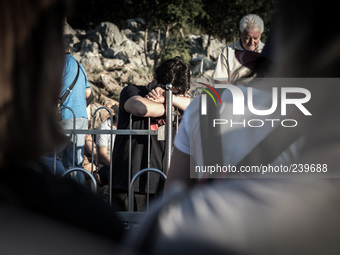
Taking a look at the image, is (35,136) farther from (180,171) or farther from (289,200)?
(180,171)

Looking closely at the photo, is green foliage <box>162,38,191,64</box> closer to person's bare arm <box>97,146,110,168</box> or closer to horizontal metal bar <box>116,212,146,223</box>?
person's bare arm <box>97,146,110,168</box>

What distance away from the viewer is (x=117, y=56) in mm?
23531

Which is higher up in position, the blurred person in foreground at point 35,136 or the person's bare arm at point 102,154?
the person's bare arm at point 102,154

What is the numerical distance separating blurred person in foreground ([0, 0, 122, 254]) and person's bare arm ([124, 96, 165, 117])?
351 centimetres

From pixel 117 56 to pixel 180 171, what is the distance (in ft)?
72.8

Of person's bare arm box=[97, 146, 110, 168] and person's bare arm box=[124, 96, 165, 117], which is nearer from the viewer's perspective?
person's bare arm box=[124, 96, 165, 117]

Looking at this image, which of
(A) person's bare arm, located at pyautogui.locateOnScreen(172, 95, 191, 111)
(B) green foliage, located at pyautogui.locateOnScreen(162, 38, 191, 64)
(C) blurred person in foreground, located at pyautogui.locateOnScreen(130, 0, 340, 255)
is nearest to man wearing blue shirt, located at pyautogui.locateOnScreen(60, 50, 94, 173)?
(A) person's bare arm, located at pyautogui.locateOnScreen(172, 95, 191, 111)

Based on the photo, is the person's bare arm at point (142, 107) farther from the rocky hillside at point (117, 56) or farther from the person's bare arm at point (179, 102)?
the rocky hillside at point (117, 56)

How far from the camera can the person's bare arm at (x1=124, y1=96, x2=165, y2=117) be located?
4.50m

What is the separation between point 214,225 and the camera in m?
0.77

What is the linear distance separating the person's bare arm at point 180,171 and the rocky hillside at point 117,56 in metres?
13.9

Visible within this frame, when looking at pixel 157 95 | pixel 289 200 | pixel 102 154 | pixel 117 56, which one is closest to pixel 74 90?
pixel 102 154

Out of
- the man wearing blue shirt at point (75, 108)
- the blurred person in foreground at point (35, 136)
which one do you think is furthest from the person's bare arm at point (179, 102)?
the blurred person in foreground at point (35, 136)

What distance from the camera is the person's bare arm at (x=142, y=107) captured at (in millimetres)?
4500
